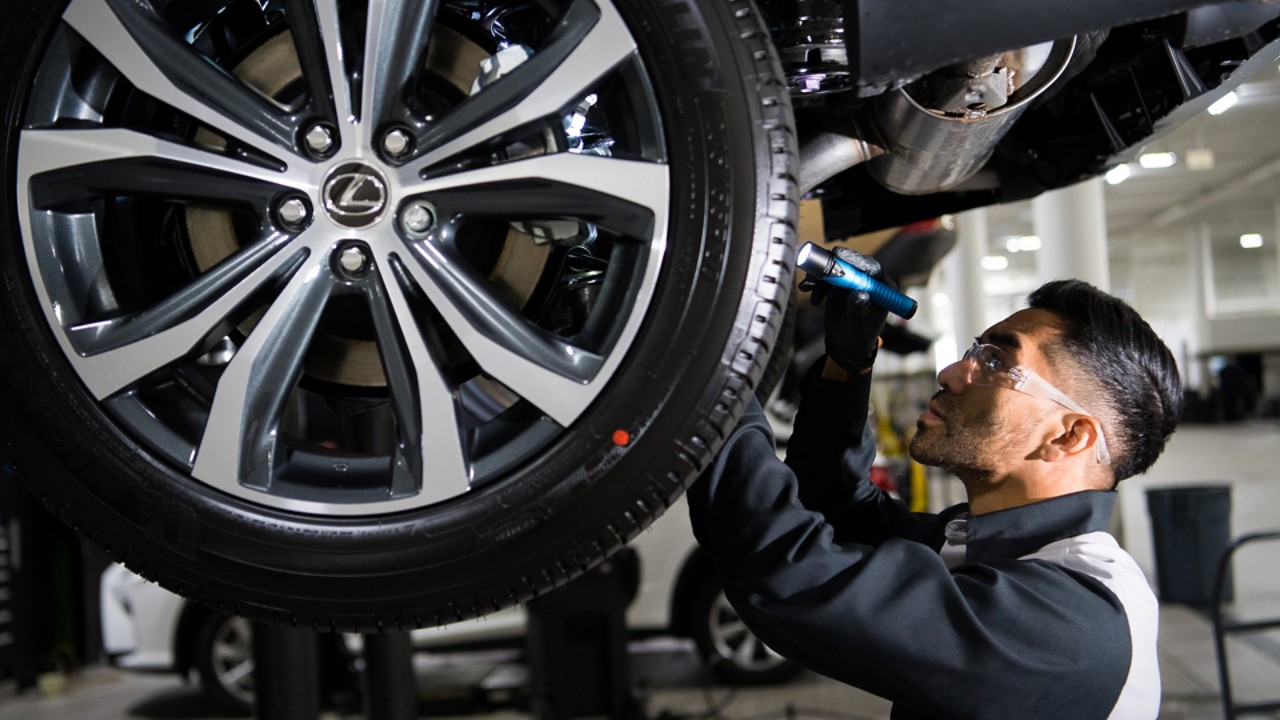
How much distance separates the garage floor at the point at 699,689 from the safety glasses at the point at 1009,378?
322 cm

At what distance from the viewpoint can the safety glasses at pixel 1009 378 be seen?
1539 mm

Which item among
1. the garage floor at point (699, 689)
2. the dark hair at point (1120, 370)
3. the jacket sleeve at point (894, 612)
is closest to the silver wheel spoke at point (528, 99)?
the jacket sleeve at point (894, 612)

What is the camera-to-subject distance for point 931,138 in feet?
4.33

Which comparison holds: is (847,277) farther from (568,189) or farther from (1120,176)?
(1120,176)

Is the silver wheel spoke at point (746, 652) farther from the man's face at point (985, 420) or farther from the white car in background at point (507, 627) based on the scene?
the man's face at point (985, 420)

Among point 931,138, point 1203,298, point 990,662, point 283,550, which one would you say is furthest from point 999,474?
point 1203,298

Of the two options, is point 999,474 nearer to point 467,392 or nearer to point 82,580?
point 467,392

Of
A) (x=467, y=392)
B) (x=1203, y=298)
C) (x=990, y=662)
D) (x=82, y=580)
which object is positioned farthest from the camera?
(x=1203, y=298)

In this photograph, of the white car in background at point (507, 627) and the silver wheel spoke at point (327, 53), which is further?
the white car in background at point (507, 627)

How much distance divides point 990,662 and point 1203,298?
27222mm

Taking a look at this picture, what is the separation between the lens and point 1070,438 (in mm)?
1540

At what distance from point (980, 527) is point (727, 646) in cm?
395

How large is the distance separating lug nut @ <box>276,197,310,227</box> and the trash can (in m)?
6.18

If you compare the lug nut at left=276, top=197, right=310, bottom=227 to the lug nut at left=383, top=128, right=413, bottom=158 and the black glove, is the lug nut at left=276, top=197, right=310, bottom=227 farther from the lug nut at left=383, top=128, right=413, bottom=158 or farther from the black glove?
the black glove
